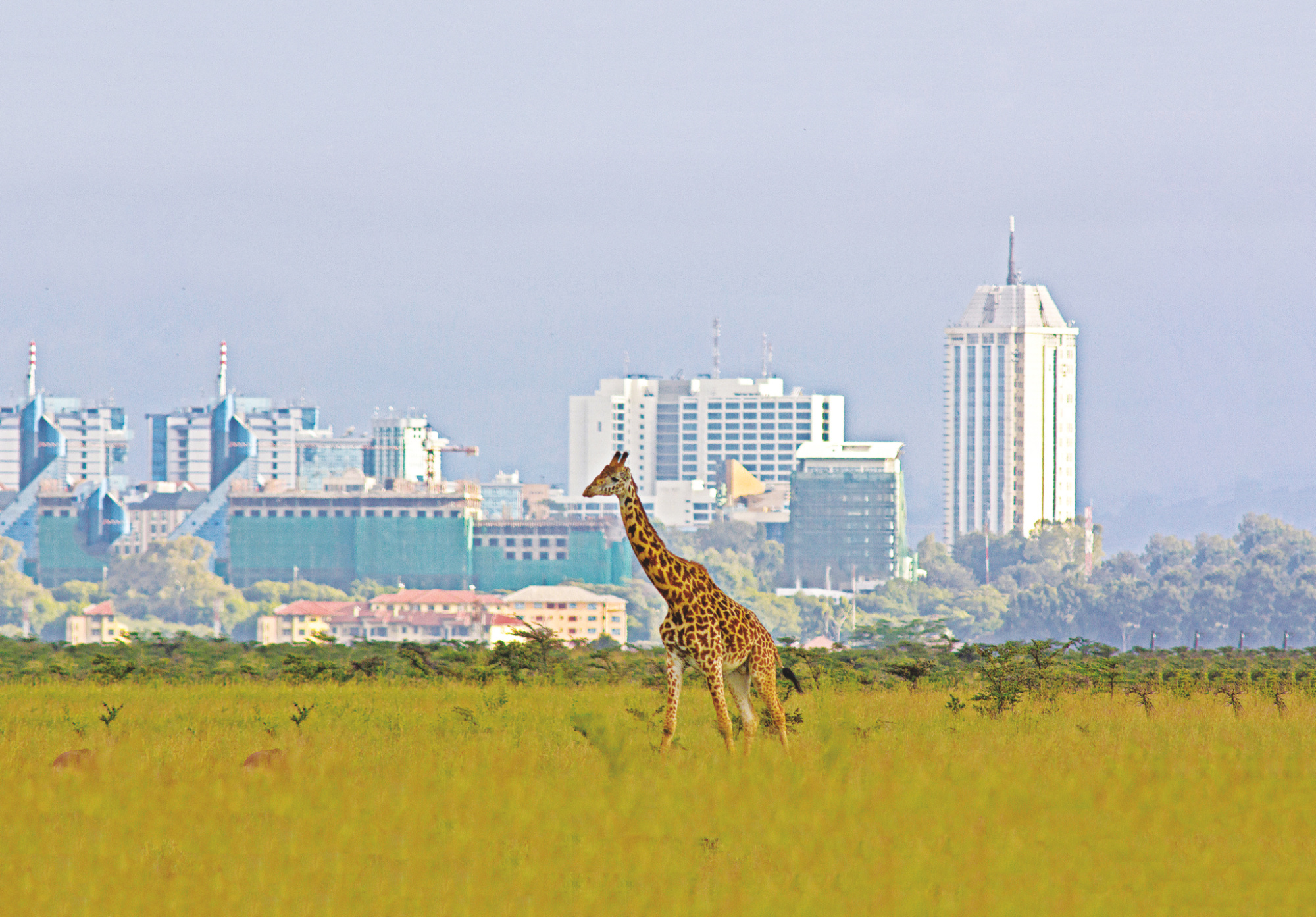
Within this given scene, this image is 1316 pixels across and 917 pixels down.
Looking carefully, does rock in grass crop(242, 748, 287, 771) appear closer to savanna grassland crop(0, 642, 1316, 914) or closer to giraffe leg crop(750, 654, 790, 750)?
savanna grassland crop(0, 642, 1316, 914)

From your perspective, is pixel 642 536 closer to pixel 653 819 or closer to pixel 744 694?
pixel 744 694

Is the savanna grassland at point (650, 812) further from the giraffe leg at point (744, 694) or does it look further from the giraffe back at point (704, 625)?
the giraffe back at point (704, 625)

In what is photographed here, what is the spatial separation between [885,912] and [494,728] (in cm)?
990

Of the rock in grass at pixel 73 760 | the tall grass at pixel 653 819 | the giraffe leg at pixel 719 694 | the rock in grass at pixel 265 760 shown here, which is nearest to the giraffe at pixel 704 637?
the giraffe leg at pixel 719 694

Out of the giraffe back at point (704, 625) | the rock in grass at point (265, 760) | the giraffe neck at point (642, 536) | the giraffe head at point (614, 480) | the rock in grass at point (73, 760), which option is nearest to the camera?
the rock in grass at point (265, 760)

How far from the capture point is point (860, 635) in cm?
8656

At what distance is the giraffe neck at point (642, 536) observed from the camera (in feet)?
60.5

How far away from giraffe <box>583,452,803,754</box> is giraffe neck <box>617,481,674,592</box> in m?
0.01

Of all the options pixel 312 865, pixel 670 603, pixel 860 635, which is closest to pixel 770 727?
pixel 670 603

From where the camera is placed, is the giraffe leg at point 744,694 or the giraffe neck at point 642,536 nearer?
the giraffe leg at point 744,694

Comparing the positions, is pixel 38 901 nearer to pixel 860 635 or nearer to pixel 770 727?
pixel 770 727

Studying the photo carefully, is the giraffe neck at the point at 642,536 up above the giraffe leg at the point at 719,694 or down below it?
above

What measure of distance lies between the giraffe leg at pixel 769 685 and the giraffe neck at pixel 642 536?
3.77ft

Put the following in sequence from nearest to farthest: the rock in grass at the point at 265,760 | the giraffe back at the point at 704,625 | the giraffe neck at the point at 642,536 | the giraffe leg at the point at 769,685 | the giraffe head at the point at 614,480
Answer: the rock in grass at the point at 265,760 → the giraffe back at the point at 704,625 → the giraffe head at the point at 614,480 → the giraffe leg at the point at 769,685 → the giraffe neck at the point at 642,536
